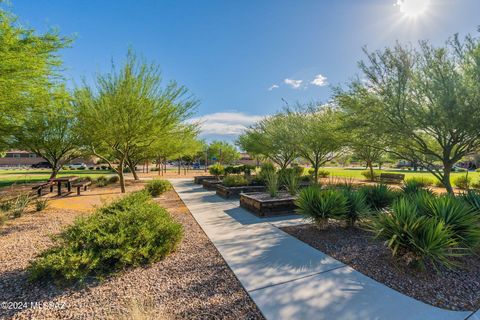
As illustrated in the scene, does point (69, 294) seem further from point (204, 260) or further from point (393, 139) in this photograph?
point (393, 139)

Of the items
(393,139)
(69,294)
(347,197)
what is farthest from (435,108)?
(69,294)

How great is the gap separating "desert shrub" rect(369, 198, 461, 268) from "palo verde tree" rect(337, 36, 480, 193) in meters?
5.35

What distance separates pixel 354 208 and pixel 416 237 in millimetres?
2136

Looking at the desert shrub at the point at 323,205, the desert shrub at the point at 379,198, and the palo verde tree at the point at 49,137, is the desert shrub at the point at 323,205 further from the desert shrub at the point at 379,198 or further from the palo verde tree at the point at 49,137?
the palo verde tree at the point at 49,137

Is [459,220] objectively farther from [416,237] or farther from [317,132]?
[317,132]

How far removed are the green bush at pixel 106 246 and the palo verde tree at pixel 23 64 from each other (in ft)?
14.3

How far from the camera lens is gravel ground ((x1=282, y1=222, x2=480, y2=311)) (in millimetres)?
3049

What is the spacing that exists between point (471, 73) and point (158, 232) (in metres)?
9.88

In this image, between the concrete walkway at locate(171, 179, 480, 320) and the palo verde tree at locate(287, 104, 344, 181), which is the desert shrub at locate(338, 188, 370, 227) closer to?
the concrete walkway at locate(171, 179, 480, 320)

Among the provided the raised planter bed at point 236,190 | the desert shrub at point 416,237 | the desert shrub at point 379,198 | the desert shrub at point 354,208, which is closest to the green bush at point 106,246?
the desert shrub at point 416,237

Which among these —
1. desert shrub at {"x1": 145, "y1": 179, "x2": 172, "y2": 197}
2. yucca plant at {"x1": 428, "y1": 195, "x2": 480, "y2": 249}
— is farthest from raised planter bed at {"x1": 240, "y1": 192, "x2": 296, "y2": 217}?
desert shrub at {"x1": 145, "y1": 179, "x2": 172, "y2": 197}

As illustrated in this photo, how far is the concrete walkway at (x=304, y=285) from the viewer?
2748mm

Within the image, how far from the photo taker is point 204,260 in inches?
168

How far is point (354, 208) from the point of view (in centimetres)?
579
